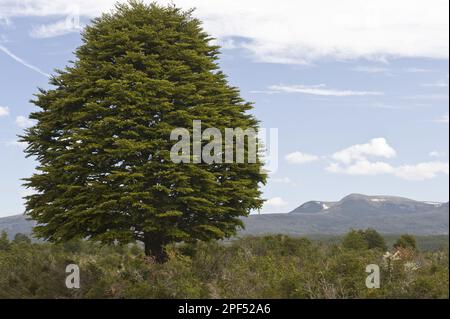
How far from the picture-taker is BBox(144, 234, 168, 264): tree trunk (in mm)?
24000

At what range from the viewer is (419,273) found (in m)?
19.8

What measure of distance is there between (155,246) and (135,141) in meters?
4.96

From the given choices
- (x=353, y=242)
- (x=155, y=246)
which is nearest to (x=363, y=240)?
(x=353, y=242)

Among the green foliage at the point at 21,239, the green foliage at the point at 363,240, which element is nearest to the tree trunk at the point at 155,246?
the green foliage at the point at 363,240

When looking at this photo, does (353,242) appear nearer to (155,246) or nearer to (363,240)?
(363,240)

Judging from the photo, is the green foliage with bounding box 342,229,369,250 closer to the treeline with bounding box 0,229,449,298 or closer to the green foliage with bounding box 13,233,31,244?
the treeline with bounding box 0,229,449,298

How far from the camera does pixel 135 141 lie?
22359 mm

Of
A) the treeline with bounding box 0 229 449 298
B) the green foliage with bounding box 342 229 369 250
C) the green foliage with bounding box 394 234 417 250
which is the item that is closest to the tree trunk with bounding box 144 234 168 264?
the treeline with bounding box 0 229 449 298

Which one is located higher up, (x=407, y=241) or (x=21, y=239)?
(x=407, y=241)

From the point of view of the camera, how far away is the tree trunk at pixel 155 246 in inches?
945

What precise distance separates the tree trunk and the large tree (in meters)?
0.05

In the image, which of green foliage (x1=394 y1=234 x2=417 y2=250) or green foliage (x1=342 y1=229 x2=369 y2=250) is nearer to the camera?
green foliage (x1=342 y1=229 x2=369 y2=250)

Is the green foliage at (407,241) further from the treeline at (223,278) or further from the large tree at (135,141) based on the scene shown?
the large tree at (135,141)
